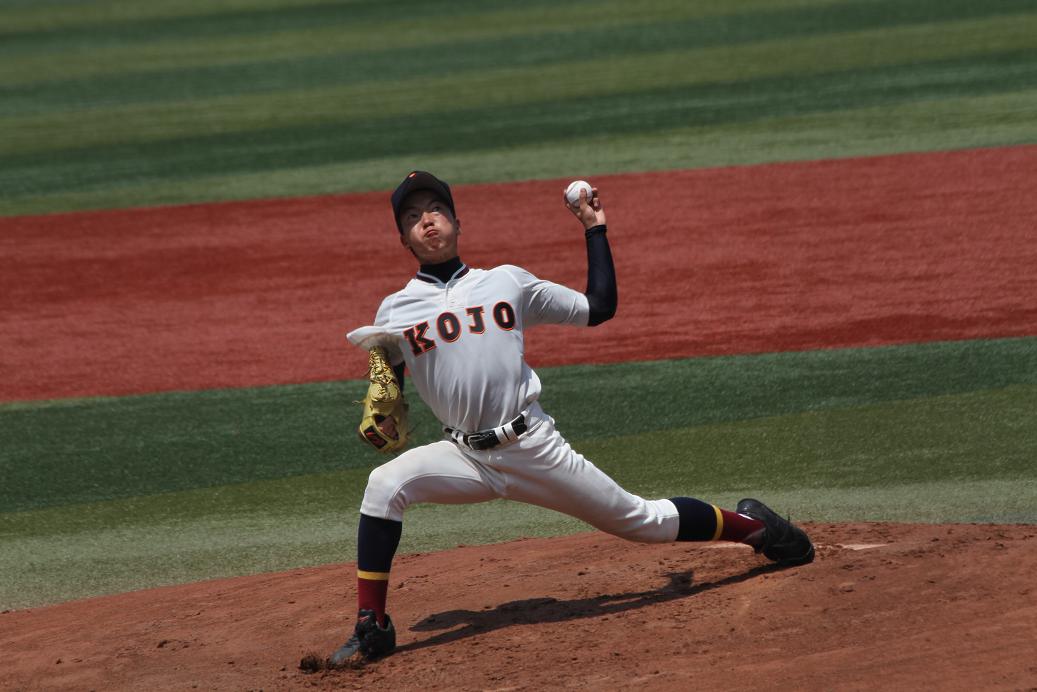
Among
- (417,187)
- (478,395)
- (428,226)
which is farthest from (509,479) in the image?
(417,187)

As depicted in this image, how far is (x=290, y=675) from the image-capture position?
15.3 ft

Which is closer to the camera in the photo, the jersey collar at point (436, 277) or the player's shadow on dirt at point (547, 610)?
the jersey collar at point (436, 277)

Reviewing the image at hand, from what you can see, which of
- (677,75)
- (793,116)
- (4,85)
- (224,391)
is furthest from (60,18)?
(224,391)

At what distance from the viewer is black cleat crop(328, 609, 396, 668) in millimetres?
4625

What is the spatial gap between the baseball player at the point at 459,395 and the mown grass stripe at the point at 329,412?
2572mm

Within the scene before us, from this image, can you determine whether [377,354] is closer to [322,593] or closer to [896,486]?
[322,593]

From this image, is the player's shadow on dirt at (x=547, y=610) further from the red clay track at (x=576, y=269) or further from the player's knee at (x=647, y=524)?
the red clay track at (x=576, y=269)

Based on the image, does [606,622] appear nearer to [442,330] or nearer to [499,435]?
[499,435]

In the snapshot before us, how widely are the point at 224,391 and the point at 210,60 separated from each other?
37.4ft

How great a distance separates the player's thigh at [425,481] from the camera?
15.1ft

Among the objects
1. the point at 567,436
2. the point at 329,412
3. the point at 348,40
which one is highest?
the point at 348,40

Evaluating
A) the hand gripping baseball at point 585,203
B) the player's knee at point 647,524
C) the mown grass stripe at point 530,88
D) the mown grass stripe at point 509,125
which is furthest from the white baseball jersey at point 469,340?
the mown grass stripe at point 530,88

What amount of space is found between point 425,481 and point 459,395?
11.5 inches

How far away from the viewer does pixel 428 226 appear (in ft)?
15.4
